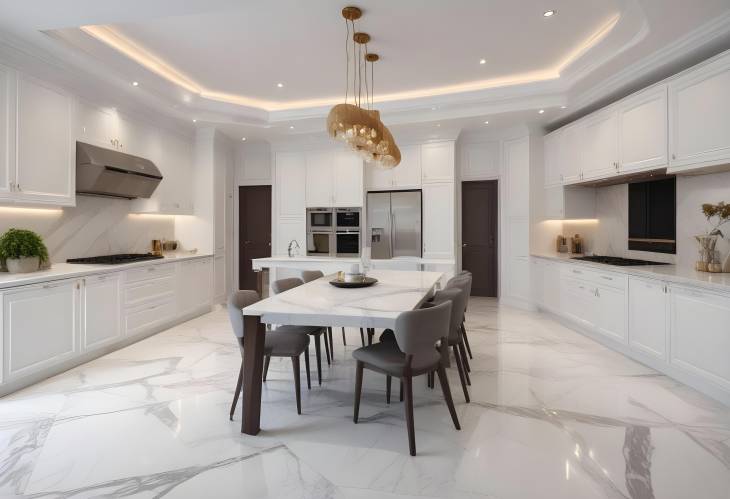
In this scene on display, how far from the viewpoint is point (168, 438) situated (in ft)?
7.54

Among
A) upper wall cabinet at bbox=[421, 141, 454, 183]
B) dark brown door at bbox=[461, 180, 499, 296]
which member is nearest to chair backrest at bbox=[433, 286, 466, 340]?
upper wall cabinet at bbox=[421, 141, 454, 183]

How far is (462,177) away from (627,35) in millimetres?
3212

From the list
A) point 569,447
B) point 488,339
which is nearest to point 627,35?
point 488,339

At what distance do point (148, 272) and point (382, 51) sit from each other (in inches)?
135

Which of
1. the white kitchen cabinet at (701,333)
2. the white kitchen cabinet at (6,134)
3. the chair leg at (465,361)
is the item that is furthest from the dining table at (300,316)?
the white kitchen cabinet at (6,134)

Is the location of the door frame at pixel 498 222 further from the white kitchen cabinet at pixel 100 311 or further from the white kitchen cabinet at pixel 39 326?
the white kitchen cabinet at pixel 39 326

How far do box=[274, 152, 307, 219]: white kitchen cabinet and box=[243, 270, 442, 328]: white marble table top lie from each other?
11.4 feet

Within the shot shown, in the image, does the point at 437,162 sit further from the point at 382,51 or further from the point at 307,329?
the point at 307,329

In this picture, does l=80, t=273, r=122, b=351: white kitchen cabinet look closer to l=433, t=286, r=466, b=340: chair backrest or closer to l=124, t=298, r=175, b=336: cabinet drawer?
l=124, t=298, r=175, b=336: cabinet drawer

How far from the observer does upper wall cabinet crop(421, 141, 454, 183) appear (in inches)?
239

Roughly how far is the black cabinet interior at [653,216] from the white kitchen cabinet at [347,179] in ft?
11.8

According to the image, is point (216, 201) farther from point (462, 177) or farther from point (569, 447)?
point (569, 447)

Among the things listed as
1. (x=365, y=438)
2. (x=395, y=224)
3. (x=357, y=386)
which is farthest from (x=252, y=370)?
(x=395, y=224)

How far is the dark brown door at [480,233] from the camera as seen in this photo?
260 inches
